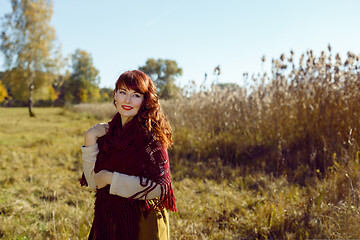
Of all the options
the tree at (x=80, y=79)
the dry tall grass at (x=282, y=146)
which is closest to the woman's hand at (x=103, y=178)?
the dry tall grass at (x=282, y=146)

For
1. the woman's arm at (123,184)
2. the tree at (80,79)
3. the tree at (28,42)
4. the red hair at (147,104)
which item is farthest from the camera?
the tree at (80,79)

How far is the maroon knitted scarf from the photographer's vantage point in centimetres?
133

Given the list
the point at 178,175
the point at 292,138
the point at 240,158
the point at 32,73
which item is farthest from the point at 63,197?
the point at 32,73

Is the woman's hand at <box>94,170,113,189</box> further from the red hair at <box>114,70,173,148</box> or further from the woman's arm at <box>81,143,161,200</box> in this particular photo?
the red hair at <box>114,70,173,148</box>

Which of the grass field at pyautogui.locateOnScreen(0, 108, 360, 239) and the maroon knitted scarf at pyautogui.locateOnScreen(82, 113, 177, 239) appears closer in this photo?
the maroon knitted scarf at pyautogui.locateOnScreen(82, 113, 177, 239)

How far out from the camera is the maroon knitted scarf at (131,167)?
1.33 metres

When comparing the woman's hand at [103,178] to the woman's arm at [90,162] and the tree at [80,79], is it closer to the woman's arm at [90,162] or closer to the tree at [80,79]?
the woman's arm at [90,162]

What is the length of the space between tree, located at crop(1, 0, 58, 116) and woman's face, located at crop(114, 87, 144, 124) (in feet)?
64.1

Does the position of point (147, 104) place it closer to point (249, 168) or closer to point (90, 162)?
point (90, 162)

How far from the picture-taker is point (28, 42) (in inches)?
748

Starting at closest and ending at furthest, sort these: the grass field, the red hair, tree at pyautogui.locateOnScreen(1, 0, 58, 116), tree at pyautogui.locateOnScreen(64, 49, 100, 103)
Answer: the red hair < the grass field < tree at pyautogui.locateOnScreen(1, 0, 58, 116) < tree at pyautogui.locateOnScreen(64, 49, 100, 103)

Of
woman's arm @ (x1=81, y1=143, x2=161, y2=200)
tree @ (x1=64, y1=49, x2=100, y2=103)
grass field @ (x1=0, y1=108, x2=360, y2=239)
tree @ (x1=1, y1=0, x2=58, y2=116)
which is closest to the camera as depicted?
woman's arm @ (x1=81, y1=143, x2=161, y2=200)

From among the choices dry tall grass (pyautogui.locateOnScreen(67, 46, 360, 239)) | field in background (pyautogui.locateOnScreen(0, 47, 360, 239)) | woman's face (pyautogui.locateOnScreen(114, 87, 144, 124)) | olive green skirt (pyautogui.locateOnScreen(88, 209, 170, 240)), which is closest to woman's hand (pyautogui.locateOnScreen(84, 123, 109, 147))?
woman's face (pyautogui.locateOnScreen(114, 87, 144, 124))

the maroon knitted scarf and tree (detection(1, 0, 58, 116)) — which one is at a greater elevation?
tree (detection(1, 0, 58, 116))
